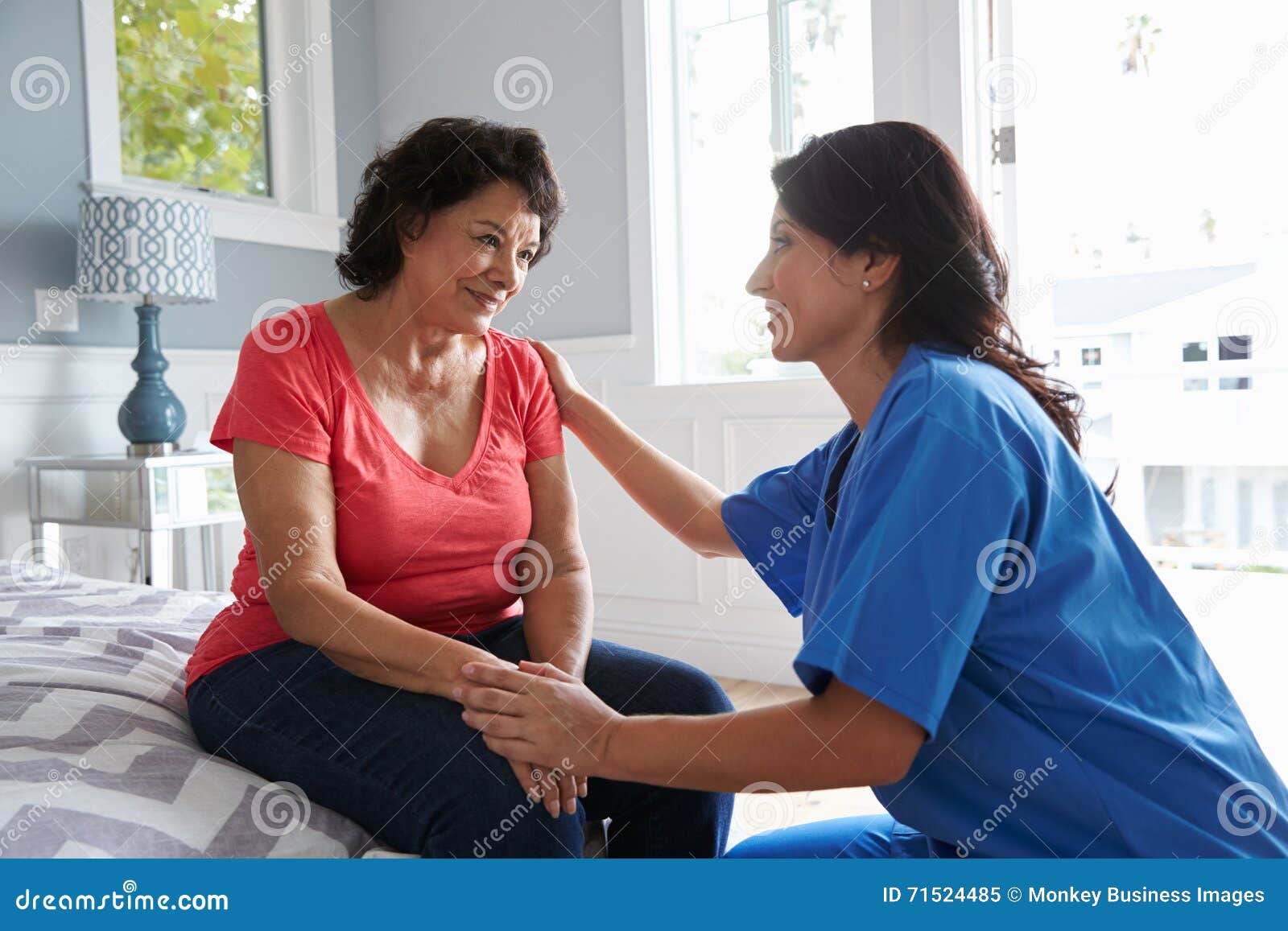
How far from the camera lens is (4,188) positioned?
2.74 m

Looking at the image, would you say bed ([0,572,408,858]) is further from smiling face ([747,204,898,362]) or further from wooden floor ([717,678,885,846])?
wooden floor ([717,678,885,846])

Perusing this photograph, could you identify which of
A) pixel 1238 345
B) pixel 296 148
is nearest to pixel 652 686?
pixel 1238 345

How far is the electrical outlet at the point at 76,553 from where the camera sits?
9.64 ft

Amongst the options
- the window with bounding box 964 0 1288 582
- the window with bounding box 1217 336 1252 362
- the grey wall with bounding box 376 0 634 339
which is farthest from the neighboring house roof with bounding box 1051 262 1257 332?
the grey wall with bounding box 376 0 634 339

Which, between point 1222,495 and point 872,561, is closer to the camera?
point 872,561

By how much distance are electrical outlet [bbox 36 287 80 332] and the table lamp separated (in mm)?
58

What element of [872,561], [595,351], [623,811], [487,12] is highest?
[487,12]

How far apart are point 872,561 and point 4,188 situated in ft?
9.39

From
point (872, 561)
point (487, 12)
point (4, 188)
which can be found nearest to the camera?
point (872, 561)

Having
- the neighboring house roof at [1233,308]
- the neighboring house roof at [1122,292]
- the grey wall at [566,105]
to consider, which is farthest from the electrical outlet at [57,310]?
the neighboring house roof at [1233,308]

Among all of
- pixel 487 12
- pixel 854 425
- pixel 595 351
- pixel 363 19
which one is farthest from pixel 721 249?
pixel 854 425

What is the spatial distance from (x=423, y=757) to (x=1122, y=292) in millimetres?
2329

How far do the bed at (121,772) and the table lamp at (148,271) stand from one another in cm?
148
